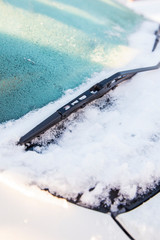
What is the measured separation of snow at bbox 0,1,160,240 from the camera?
110cm

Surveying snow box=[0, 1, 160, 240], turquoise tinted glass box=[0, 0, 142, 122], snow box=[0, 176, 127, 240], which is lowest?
snow box=[0, 176, 127, 240]

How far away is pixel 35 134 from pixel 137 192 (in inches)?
22.3

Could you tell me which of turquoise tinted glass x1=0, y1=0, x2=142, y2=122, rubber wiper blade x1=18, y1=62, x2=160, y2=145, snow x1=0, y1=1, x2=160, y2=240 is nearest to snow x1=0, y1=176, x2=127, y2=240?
snow x1=0, y1=1, x2=160, y2=240

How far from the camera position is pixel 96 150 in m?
1.21

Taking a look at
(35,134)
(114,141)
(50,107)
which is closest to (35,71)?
(50,107)

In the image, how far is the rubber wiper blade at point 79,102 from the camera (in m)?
1.26

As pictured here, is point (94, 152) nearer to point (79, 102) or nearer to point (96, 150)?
point (96, 150)

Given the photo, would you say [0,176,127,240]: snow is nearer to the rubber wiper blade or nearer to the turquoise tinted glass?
the rubber wiper blade

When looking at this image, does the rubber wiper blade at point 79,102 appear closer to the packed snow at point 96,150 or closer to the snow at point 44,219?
the packed snow at point 96,150

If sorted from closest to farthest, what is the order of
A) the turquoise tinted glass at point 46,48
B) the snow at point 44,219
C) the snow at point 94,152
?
the snow at point 44,219, the snow at point 94,152, the turquoise tinted glass at point 46,48

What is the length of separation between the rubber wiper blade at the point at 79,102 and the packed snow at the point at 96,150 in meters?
0.04

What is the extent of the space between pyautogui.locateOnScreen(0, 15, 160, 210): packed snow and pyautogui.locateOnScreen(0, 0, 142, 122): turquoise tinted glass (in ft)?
0.32

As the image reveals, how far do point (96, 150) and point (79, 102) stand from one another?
1.03 ft

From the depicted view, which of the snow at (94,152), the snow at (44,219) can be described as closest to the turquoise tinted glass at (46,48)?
the snow at (94,152)
